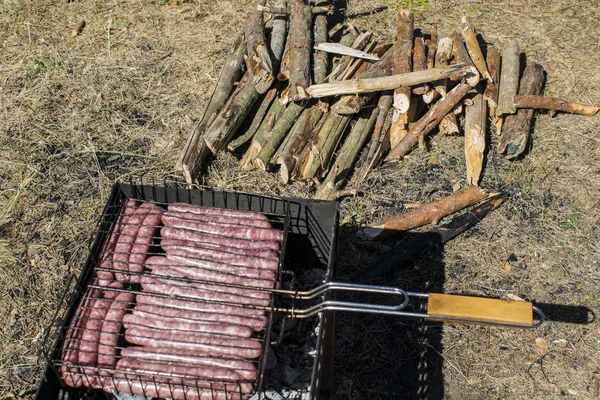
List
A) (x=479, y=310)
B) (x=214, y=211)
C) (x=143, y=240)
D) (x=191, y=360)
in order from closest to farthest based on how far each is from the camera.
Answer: (x=479, y=310) < (x=191, y=360) < (x=143, y=240) < (x=214, y=211)

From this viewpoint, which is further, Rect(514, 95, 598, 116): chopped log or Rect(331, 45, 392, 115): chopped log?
Rect(514, 95, 598, 116): chopped log

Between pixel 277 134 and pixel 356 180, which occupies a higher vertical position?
pixel 277 134

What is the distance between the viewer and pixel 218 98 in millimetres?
6637

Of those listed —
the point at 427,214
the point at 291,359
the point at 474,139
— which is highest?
the point at 474,139

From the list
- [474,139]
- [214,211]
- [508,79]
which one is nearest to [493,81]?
[508,79]

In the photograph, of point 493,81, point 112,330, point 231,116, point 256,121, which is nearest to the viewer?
point 112,330

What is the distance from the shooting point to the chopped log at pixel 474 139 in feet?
20.9

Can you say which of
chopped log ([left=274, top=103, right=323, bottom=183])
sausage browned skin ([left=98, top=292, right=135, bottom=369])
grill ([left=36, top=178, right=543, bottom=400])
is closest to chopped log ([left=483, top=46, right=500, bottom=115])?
chopped log ([left=274, top=103, right=323, bottom=183])

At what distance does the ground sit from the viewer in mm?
5176

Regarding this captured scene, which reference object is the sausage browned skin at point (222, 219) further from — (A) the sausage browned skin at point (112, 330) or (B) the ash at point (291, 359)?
(A) the sausage browned skin at point (112, 330)

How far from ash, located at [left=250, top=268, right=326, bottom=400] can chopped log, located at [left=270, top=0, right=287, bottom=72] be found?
9.66 ft

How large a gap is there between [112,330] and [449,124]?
419 cm

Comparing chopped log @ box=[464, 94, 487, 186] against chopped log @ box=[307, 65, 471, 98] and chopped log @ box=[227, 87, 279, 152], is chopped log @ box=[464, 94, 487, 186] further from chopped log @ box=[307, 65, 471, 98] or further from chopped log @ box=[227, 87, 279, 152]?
chopped log @ box=[227, 87, 279, 152]

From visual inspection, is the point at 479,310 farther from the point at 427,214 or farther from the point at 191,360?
the point at 427,214
